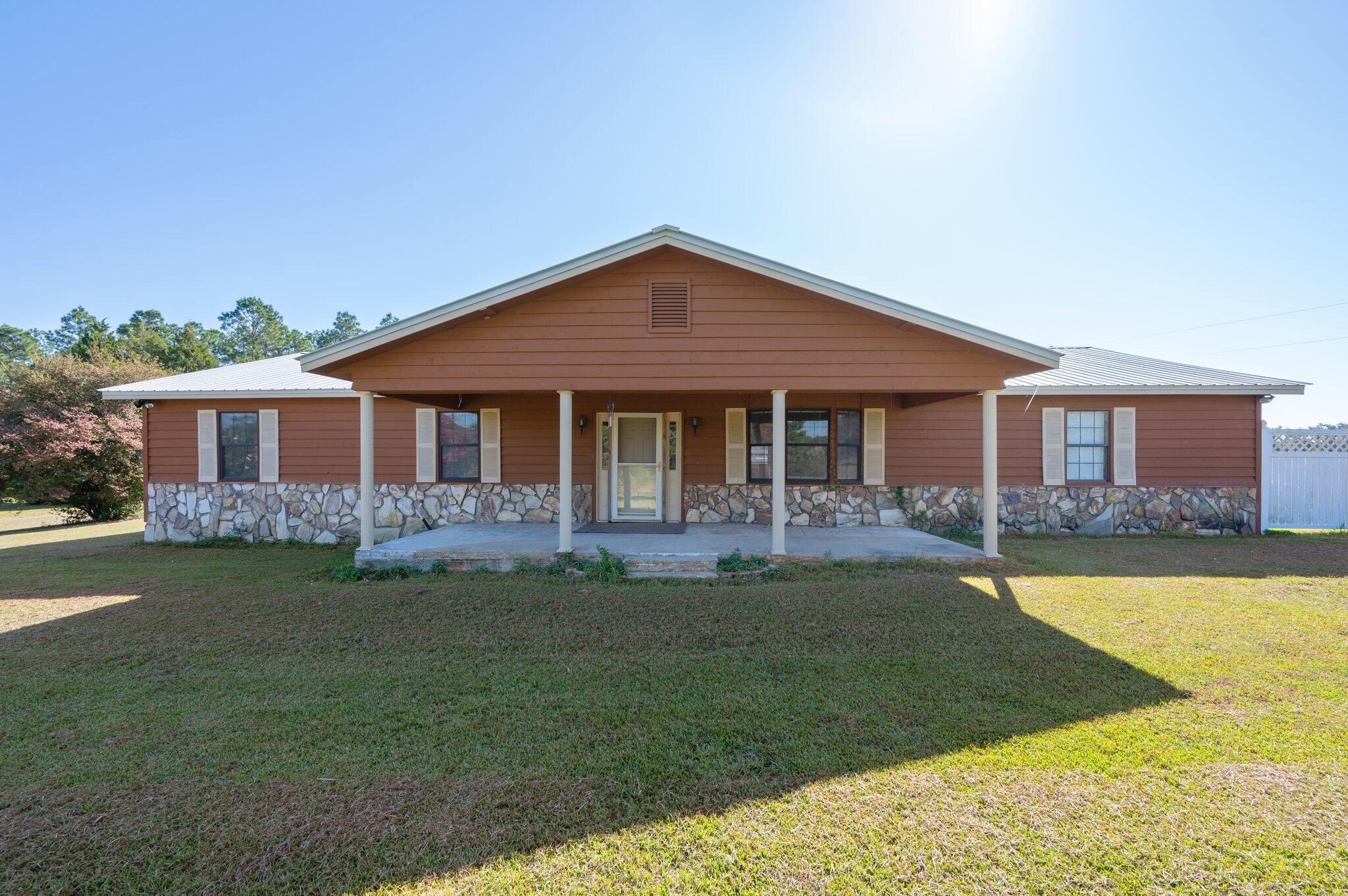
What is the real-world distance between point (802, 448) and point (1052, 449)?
4.58 metres

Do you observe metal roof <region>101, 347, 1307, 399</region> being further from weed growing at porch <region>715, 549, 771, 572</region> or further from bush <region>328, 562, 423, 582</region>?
weed growing at porch <region>715, 549, 771, 572</region>

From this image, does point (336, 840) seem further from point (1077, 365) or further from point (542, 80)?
point (1077, 365)

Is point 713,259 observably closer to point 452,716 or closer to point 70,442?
point 452,716

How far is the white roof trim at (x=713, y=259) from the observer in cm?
707

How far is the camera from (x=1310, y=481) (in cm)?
1131

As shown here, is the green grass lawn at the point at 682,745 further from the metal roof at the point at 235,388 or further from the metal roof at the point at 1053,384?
the metal roof at the point at 235,388

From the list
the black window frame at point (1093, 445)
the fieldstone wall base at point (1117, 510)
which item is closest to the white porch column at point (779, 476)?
the fieldstone wall base at point (1117, 510)

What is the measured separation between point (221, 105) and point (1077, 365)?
19.1 metres

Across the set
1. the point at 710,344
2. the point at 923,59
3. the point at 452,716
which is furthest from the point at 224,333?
the point at 452,716

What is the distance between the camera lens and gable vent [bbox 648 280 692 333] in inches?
294

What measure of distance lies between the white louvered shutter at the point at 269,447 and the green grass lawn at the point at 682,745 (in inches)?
195

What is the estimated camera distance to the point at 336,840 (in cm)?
235

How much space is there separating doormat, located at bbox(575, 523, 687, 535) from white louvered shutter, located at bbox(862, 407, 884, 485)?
346 centimetres

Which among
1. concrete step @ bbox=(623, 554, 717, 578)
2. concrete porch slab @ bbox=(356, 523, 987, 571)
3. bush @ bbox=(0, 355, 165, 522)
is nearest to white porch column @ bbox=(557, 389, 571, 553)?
concrete porch slab @ bbox=(356, 523, 987, 571)
